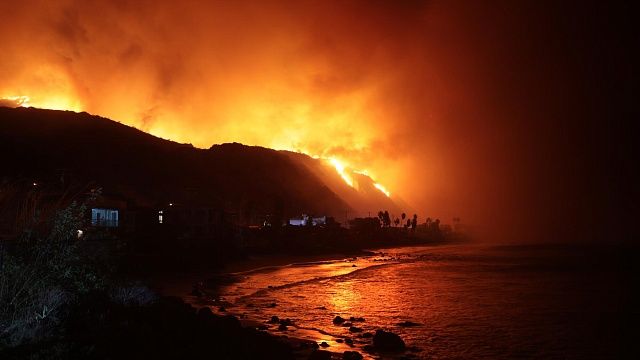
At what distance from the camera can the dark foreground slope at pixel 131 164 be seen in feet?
354

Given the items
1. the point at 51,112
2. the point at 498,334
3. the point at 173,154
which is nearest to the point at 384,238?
the point at 173,154

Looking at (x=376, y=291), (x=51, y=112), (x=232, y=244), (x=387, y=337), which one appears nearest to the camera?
(x=387, y=337)

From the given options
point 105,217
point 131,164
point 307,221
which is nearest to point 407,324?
point 105,217

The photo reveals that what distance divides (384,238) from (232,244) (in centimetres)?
9660

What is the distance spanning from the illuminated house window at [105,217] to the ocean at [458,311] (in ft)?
74.1

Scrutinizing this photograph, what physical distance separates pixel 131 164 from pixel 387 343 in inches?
4919

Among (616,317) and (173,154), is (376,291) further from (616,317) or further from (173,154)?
(173,154)

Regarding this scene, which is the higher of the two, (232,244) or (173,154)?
(173,154)

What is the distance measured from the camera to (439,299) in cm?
3597

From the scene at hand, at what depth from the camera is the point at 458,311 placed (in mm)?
30250

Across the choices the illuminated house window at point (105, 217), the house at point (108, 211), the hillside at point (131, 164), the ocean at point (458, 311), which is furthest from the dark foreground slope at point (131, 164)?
the ocean at point (458, 311)

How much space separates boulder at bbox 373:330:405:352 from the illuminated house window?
1966 inches

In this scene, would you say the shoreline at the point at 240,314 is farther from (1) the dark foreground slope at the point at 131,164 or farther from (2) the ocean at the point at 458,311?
(1) the dark foreground slope at the point at 131,164

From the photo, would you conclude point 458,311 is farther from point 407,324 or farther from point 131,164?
point 131,164
